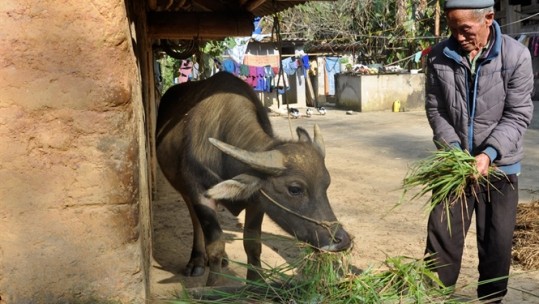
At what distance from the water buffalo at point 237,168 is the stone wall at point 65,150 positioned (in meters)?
1.17

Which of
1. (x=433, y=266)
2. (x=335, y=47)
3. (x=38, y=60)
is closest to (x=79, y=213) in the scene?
(x=38, y=60)

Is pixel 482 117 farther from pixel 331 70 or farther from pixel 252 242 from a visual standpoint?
pixel 331 70

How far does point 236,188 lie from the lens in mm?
4035

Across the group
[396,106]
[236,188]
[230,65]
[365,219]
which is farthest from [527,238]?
[230,65]

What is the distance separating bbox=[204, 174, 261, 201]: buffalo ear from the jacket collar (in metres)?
1.50

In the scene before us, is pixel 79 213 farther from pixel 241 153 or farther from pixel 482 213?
pixel 482 213

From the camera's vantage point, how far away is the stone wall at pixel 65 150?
248cm

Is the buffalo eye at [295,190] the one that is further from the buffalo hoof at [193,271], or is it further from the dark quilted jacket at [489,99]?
the buffalo hoof at [193,271]

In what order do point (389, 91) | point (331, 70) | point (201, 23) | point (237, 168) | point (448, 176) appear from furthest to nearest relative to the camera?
point (331, 70) < point (389, 91) < point (201, 23) < point (237, 168) < point (448, 176)

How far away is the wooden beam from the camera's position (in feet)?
18.8

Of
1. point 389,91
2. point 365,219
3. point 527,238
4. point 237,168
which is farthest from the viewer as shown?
point 389,91

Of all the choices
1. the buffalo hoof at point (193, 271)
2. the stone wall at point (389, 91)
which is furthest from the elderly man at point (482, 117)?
the stone wall at point (389, 91)

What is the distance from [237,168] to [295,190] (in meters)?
0.57

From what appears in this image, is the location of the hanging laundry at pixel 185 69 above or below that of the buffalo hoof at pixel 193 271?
above
